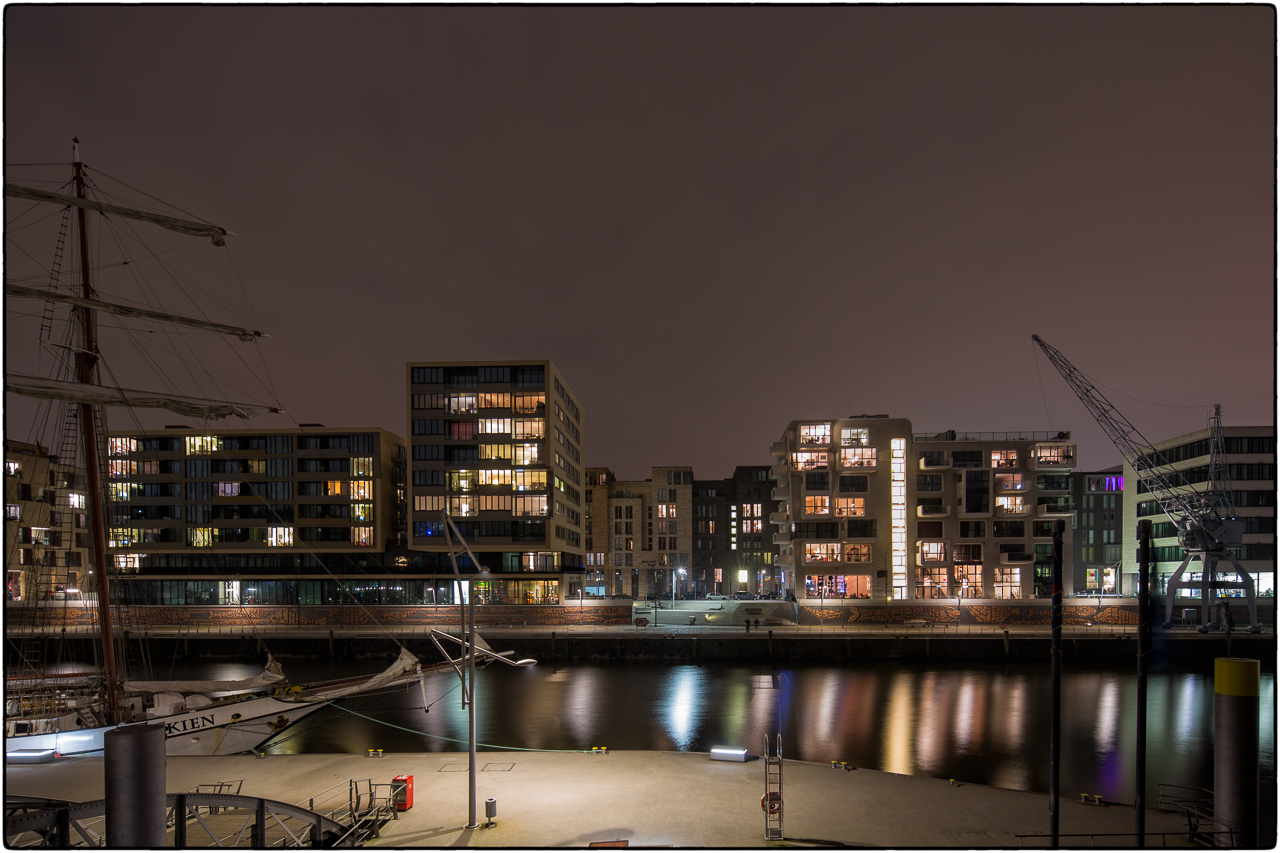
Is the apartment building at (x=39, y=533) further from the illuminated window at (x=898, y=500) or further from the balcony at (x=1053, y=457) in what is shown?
the balcony at (x=1053, y=457)

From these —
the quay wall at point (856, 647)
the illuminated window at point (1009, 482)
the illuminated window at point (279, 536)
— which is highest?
the illuminated window at point (1009, 482)

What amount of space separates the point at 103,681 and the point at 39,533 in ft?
288

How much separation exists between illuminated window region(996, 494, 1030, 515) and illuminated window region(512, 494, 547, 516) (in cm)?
5230

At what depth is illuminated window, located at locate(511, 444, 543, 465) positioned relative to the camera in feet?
256

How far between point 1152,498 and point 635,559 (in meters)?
78.9

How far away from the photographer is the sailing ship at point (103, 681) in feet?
85.8

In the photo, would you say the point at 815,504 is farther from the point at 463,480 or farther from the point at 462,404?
the point at 462,404

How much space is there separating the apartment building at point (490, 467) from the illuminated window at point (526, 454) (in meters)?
0.12

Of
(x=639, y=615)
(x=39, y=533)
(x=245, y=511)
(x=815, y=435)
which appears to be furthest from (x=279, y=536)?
(x=815, y=435)

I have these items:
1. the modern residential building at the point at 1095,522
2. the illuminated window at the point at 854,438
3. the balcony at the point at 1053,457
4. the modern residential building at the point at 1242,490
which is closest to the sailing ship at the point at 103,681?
the illuminated window at the point at 854,438

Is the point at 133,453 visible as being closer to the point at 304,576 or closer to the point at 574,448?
the point at 304,576

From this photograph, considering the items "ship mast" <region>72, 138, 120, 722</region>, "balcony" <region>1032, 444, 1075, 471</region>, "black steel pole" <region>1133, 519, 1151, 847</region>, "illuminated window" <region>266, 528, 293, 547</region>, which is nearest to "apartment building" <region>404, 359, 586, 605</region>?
"illuminated window" <region>266, 528, 293, 547</region>

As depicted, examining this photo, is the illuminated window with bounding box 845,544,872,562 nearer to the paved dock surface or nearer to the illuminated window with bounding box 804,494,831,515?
the illuminated window with bounding box 804,494,831,515

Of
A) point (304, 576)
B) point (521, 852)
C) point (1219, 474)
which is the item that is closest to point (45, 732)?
point (521, 852)
